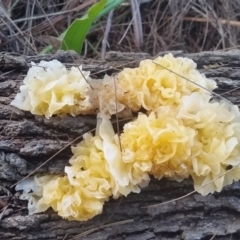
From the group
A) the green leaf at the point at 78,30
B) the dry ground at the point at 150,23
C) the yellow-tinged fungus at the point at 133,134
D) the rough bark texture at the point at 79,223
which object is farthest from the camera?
the dry ground at the point at 150,23

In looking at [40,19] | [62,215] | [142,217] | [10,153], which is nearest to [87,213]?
[62,215]

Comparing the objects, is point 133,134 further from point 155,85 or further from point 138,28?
point 138,28

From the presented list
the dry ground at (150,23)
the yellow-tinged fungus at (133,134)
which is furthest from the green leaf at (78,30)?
the yellow-tinged fungus at (133,134)

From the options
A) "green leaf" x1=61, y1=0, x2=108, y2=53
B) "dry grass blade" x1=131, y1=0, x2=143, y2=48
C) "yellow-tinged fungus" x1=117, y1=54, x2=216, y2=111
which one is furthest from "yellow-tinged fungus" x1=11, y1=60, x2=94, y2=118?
"dry grass blade" x1=131, y1=0, x2=143, y2=48

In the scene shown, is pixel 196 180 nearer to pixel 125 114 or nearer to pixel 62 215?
pixel 125 114

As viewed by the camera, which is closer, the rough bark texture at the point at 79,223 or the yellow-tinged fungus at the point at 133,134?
the yellow-tinged fungus at the point at 133,134

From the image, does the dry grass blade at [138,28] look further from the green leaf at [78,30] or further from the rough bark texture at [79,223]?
the rough bark texture at [79,223]

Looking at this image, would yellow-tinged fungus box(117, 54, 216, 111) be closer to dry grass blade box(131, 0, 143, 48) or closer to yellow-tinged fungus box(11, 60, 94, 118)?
yellow-tinged fungus box(11, 60, 94, 118)

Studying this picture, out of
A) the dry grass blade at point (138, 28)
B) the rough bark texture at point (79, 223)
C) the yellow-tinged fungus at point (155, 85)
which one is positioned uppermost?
the yellow-tinged fungus at point (155, 85)
